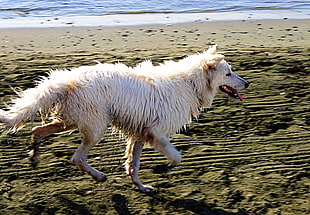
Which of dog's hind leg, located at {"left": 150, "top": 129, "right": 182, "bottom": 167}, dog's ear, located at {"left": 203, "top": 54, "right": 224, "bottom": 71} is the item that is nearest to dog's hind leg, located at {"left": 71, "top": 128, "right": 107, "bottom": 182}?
dog's hind leg, located at {"left": 150, "top": 129, "right": 182, "bottom": 167}

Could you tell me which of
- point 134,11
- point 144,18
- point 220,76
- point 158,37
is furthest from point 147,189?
point 134,11

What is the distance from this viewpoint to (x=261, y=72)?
9.60 meters

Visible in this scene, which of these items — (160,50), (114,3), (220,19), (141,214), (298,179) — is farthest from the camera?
(114,3)

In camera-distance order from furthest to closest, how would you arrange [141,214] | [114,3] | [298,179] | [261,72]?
[114,3] < [261,72] < [298,179] < [141,214]

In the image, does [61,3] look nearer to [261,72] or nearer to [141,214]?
[261,72]

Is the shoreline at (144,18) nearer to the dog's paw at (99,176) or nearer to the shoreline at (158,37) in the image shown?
the shoreline at (158,37)

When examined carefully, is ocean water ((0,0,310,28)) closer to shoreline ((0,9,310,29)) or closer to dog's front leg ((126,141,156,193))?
shoreline ((0,9,310,29))

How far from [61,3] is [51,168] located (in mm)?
14198

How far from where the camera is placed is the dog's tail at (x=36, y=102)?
17.1ft

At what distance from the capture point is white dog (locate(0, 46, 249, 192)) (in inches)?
208

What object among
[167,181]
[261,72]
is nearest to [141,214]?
[167,181]

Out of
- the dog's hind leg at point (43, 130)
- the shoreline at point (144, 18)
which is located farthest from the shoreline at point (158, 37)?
the dog's hind leg at point (43, 130)

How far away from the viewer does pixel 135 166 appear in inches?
226

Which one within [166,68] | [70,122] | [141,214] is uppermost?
[166,68]
